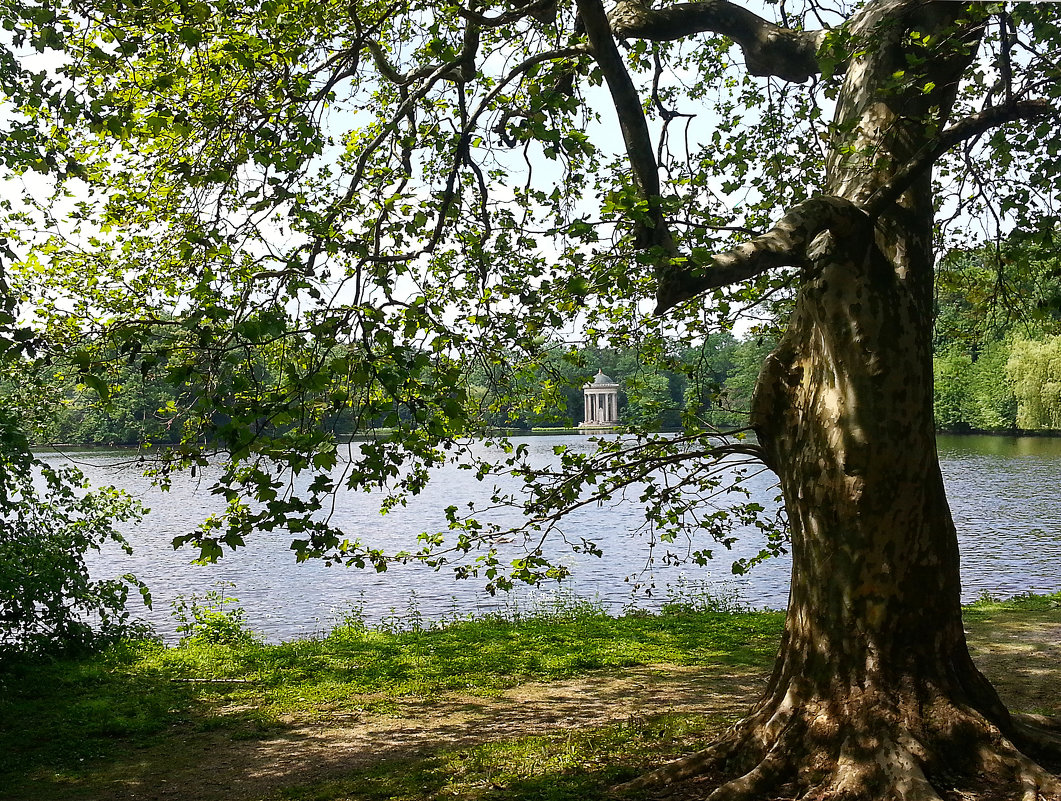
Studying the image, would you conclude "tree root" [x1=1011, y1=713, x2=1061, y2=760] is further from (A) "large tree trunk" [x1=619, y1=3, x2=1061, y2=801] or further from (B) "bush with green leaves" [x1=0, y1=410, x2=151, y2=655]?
(B) "bush with green leaves" [x1=0, y1=410, x2=151, y2=655]

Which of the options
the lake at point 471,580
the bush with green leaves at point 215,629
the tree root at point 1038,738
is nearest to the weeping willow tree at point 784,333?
the tree root at point 1038,738

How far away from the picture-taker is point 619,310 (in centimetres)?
807

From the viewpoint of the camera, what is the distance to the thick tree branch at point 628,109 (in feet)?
18.1

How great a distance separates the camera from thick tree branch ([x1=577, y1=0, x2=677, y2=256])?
5.51 m

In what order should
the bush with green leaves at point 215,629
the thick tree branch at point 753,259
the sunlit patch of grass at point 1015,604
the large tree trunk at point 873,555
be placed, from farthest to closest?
the sunlit patch of grass at point 1015,604, the bush with green leaves at point 215,629, the large tree trunk at point 873,555, the thick tree branch at point 753,259

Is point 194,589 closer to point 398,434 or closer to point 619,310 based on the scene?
point 619,310

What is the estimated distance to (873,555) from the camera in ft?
17.2

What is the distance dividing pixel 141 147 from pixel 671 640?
28.3 ft

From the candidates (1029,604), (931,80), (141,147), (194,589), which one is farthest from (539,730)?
(194,589)

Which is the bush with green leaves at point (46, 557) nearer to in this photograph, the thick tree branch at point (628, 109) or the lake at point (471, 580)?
the lake at point (471, 580)

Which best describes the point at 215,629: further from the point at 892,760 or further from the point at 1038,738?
the point at 1038,738

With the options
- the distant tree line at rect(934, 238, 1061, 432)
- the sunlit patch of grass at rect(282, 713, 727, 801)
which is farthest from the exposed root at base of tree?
the distant tree line at rect(934, 238, 1061, 432)

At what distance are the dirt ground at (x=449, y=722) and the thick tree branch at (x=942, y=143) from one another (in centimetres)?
458

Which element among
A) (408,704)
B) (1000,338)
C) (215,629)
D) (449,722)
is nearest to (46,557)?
(215,629)
